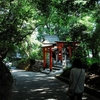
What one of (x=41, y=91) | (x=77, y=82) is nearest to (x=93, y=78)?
(x=41, y=91)

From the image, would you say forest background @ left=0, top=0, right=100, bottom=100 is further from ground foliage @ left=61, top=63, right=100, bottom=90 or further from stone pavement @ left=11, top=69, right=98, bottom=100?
ground foliage @ left=61, top=63, right=100, bottom=90

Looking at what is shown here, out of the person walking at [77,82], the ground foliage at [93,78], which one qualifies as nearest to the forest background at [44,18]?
the ground foliage at [93,78]

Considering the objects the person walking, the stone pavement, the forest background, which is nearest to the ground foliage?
the stone pavement

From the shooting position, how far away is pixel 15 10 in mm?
18203

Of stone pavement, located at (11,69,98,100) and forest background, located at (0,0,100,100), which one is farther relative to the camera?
forest background, located at (0,0,100,100)

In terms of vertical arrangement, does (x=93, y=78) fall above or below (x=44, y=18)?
below

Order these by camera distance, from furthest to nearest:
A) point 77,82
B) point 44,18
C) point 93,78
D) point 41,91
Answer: point 44,18, point 93,78, point 41,91, point 77,82

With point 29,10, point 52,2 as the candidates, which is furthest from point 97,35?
point 52,2

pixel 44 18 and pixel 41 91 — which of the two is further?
pixel 44 18

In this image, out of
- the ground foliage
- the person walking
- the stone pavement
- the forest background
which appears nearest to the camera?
the person walking

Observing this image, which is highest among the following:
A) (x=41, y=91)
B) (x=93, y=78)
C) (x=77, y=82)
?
(x=77, y=82)

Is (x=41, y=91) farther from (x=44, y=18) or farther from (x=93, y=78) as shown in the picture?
(x=44, y=18)

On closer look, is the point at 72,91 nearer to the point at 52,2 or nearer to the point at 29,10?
the point at 52,2

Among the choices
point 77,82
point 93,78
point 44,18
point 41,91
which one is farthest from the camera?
point 44,18
